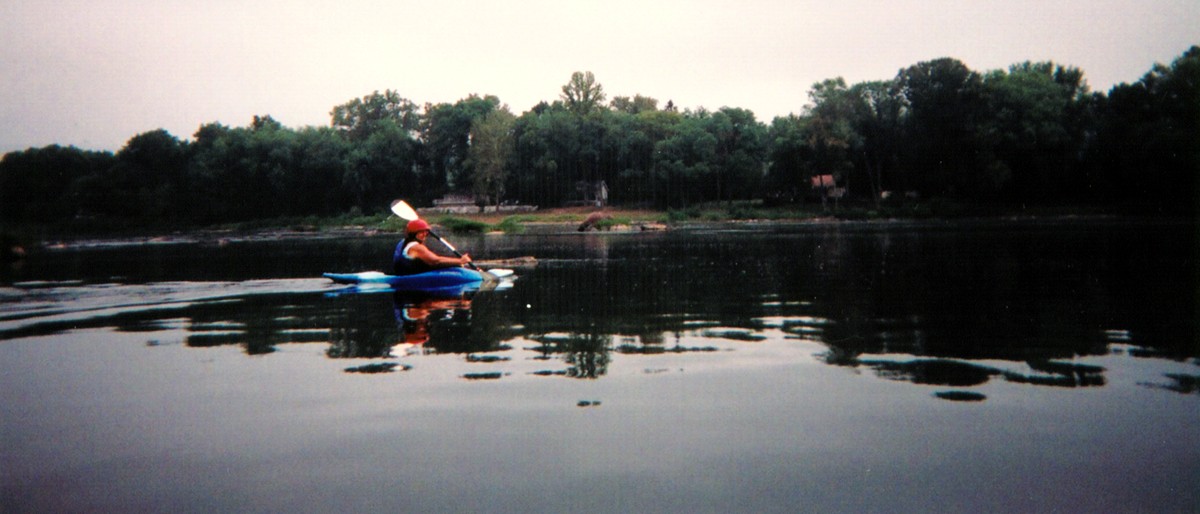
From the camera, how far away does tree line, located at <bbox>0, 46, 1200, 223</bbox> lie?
2517 inches

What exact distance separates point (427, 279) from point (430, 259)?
438mm

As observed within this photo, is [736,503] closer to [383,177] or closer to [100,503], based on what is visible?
[100,503]

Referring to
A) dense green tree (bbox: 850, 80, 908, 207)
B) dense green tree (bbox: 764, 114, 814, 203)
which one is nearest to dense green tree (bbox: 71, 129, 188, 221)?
dense green tree (bbox: 764, 114, 814, 203)

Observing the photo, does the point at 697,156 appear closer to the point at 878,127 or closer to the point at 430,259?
the point at 878,127

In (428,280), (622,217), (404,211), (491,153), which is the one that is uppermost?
(491,153)

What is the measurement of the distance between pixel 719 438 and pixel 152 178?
350 ft

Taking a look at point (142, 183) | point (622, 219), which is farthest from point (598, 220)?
point (142, 183)

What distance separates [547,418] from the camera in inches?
294

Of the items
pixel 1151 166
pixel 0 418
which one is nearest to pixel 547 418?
pixel 0 418

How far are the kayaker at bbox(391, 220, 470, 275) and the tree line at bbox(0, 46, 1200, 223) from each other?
5145 cm

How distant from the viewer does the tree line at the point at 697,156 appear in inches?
2517

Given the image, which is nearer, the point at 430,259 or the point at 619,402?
the point at 619,402

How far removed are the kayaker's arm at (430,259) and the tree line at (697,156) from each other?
50844mm

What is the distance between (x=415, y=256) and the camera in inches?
754
